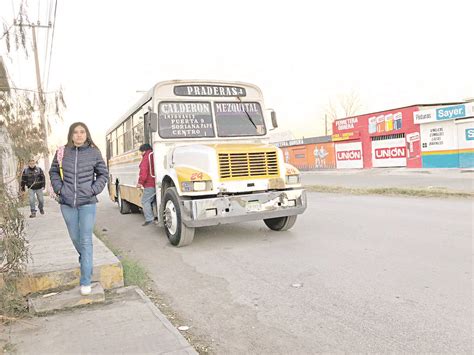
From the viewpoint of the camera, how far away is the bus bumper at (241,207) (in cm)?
666

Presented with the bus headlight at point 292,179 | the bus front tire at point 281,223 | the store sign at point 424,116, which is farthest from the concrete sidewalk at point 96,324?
the store sign at point 424,116

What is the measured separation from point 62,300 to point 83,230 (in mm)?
709

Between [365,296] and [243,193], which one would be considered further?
[243,193]

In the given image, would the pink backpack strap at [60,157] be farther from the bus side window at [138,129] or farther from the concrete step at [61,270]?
the bus side window at [138,129]

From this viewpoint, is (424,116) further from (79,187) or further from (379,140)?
(79,187)

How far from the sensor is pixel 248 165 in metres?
7.01

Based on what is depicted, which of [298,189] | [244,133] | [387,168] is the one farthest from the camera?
[387,168]

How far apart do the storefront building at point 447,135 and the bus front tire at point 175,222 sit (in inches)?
873

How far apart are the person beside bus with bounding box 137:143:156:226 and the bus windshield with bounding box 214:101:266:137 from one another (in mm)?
1402

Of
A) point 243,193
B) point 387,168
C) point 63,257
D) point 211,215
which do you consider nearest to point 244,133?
point 243,193

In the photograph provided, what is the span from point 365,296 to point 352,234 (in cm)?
323

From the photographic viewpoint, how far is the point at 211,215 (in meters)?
6.71

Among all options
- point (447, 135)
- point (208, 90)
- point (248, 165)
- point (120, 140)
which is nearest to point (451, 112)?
point (447, 135)

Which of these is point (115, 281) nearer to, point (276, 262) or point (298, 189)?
point (276, 262)
